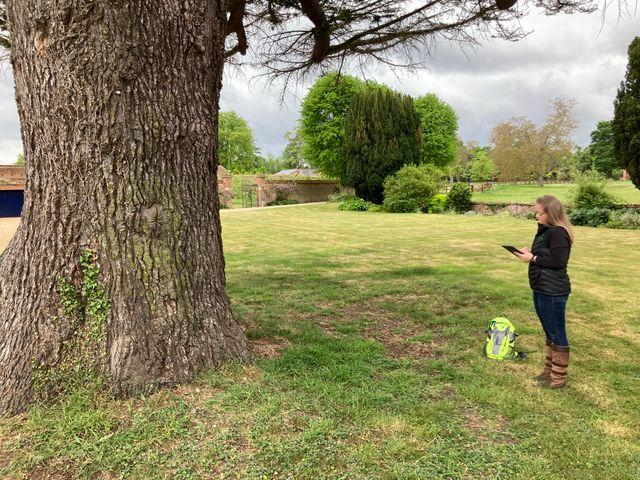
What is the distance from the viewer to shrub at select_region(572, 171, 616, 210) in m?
14.7

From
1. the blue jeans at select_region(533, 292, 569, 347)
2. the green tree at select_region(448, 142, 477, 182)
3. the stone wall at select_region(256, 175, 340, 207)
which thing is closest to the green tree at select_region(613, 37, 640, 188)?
the blue jeans at select_region(533, 292, 569, 347)

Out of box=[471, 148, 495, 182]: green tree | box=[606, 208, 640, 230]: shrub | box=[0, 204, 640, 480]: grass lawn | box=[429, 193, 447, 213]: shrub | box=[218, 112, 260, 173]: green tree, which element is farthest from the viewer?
box=[471, 148, 495, 182]: green tree

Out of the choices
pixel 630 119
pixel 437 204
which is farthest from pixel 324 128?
pixel 630 119

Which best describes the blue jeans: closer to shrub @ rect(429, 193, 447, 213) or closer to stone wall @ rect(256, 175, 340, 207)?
shrub @ rect(429, 193, 447, 213)

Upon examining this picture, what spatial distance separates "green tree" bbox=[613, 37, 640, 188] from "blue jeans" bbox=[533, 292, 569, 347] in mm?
13143

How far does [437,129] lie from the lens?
37031 mm

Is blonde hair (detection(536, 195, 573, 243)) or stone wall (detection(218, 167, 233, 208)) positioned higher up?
stone wall (detection(218, 167, 233, 208))

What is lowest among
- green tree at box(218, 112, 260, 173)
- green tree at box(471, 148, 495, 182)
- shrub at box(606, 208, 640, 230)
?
shrub at box(606, 208, 640, 230)

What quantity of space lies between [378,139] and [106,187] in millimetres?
20819

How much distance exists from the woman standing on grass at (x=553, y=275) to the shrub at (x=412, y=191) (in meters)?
16.7

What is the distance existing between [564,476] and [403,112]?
22256mm

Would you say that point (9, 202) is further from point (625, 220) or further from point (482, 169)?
point (482, 169)

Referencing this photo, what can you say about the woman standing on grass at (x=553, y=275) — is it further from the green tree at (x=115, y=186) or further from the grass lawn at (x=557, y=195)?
the grass lawn at (x=557, y=195)

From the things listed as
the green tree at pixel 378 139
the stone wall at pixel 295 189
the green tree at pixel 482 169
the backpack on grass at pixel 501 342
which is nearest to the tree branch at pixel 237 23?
the backpack on grass at pixel 501 342
